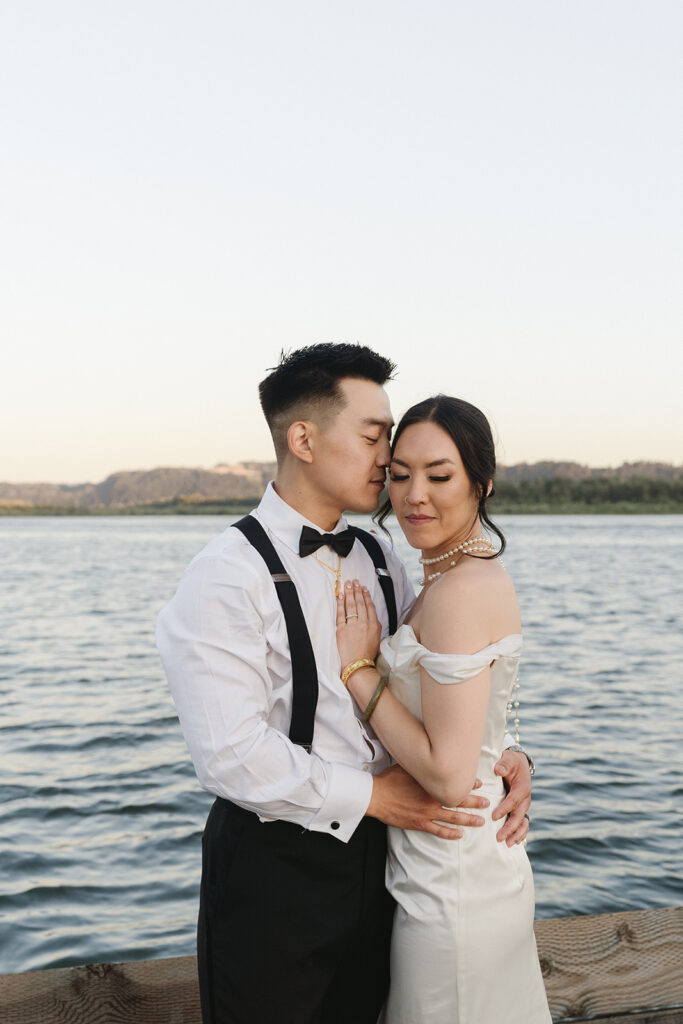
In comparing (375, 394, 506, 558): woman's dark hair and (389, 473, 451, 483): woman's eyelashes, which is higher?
(375, 394, 506, 558): woman's dark hair

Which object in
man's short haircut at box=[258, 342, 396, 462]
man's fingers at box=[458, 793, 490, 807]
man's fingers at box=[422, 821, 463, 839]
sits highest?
man's short haircut at box=[258, 342, 396, 462]

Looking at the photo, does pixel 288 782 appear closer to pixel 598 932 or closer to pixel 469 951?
pixel 469 951

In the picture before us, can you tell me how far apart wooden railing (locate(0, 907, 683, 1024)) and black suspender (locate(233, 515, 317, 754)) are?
28.1 inches

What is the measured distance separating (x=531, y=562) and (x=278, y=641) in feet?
108

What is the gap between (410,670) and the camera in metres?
2.20

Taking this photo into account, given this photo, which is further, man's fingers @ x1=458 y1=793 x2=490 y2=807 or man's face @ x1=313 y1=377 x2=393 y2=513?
man's face @ x1=313 y1=377 x2=393 y2=513

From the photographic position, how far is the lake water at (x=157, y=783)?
225 inches

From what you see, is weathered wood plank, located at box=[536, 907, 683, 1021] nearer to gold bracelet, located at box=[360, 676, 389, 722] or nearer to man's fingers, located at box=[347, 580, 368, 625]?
gold bracelet, located at box=[360, 676, 389, 722]

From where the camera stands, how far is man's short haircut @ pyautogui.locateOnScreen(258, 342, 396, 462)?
235 cm

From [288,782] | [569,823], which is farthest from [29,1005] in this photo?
[569,823]

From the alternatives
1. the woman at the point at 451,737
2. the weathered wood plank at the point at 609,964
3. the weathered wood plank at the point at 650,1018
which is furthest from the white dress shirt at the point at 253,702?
the weathered wood plank at the point at 650,1018

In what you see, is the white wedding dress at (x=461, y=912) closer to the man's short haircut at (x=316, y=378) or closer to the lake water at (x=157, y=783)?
the man's short haircut at (x=316, y=378)

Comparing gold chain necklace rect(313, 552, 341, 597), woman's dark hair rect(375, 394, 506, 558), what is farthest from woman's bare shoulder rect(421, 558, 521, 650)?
gold chain necklace rect(313, 552, 341, 597)

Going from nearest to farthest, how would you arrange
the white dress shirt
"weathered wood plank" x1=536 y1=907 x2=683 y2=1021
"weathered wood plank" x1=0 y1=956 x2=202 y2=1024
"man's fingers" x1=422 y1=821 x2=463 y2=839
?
1. the white dress shirt
2. "man's fingers" x1=422 y1=821 x2=463 y2=839
3. "weathered wood plank" x1=0 y1=956 x2=202 y2=1024
4. "weathered wood plank" x1=536 y1=907 x2=683 y2=1021
